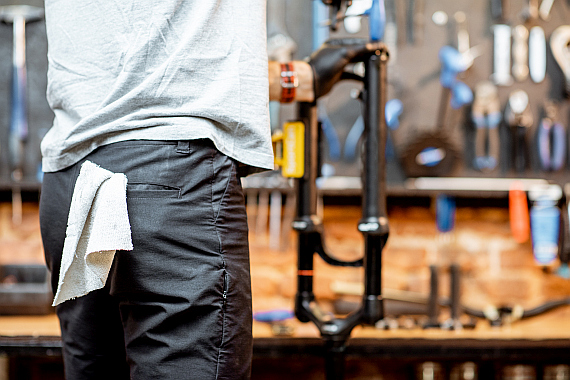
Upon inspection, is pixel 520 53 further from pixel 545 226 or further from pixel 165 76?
pixel 165 76

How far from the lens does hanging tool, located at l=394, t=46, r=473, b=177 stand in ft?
5.10

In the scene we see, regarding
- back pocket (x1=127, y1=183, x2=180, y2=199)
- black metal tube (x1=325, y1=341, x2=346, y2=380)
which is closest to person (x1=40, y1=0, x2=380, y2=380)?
back pocket (x1=127, y1=183, x2=180, y2=199)

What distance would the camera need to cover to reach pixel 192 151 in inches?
25.7

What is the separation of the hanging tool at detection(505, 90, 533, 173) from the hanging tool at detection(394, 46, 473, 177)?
0.14 meters

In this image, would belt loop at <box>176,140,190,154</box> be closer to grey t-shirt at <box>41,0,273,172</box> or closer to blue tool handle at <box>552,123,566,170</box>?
grey t-shirt at <box>41,0,273,172</box>

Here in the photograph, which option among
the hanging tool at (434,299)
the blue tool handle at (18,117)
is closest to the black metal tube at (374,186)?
the hanging tool at (434,299)

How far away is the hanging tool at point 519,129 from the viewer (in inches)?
63.2

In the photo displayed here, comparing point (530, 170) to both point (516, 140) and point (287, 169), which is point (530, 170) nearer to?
point (516, 140)

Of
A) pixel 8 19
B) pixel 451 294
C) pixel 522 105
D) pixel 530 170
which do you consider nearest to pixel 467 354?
pixel 451 294

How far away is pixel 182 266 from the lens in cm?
63

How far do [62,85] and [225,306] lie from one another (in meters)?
0.41

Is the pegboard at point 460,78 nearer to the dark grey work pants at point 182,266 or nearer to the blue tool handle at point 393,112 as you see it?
the blue tool handle at point 393,112

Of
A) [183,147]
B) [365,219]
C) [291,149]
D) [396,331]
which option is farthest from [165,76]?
[396,331]

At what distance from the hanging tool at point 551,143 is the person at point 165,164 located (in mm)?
1241
